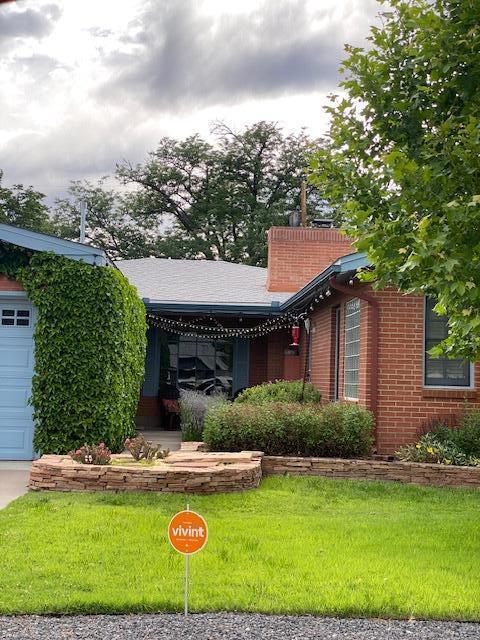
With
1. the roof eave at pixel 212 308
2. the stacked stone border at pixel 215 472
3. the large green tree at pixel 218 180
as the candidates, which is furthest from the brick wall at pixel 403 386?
the large green tree at pixel 218 180

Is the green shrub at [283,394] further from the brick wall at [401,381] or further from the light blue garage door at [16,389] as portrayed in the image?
the light blue garage door at [16,389]

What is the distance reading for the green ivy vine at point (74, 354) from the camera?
11406mm

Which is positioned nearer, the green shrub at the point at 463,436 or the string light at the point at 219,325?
the green shrub at the point at 463,436

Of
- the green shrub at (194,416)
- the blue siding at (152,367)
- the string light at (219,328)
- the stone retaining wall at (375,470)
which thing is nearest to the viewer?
the stone retaining wall at (375,470)

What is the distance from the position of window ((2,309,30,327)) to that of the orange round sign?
26.1ft

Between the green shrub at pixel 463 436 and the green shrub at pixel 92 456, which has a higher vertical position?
the green shrub at pixel 463 436

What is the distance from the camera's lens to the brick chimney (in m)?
21.5

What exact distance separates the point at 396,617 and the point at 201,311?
12.9 m

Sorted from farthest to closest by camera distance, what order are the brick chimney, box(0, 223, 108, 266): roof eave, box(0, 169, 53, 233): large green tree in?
box(0, 169, 53, 233): large green tree < the brick chimney < box(0, 223, 108, 266): roof eave

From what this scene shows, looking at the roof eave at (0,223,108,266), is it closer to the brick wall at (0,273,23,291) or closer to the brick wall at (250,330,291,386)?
the brick wall at (0,273,23,291)

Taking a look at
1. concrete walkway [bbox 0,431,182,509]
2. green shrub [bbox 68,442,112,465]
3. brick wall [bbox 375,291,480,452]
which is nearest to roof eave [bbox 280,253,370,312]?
brick wall [bbox 375,291,480,452]

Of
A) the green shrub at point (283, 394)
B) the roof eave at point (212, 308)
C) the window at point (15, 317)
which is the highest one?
the roof eave at point (212, 308)

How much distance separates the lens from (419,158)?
675 cm

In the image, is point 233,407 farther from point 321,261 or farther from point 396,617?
point 321,261
